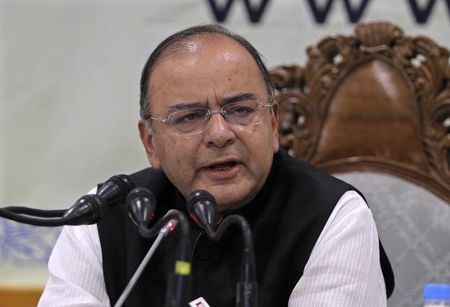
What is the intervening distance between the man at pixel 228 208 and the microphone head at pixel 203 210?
421 millimetres

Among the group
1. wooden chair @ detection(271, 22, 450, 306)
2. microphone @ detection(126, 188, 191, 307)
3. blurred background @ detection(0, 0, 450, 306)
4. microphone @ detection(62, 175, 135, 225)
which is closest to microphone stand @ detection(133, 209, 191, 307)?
microphone @ detection(126, 188, 191, 307)

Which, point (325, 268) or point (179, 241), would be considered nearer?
point (179, 241)

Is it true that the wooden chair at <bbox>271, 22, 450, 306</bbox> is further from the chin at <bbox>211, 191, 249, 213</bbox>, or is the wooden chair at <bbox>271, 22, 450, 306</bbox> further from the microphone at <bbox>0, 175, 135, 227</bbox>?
the microphone at <bbox>0, 175, 135, 227</bbox>

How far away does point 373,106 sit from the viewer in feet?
8.09

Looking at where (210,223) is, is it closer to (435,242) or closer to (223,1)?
(435,242)

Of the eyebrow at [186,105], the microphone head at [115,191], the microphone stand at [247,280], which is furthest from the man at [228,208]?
the microphone stand at [247,280]

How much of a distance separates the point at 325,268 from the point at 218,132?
0.38m

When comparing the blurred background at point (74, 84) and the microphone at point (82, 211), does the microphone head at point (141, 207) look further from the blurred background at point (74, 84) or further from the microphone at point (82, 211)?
the blurred background at point (74, 84)

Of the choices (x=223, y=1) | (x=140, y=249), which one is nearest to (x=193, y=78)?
(x=140, y=249)

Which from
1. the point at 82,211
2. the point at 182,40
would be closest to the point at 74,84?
the point at 182,40

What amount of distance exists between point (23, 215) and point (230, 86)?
62 cm

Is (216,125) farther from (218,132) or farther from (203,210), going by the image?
(203,210)

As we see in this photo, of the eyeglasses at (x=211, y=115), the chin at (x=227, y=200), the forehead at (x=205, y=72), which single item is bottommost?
the chin at (x=227, y=200)

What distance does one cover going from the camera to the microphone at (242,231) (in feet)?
4.58
